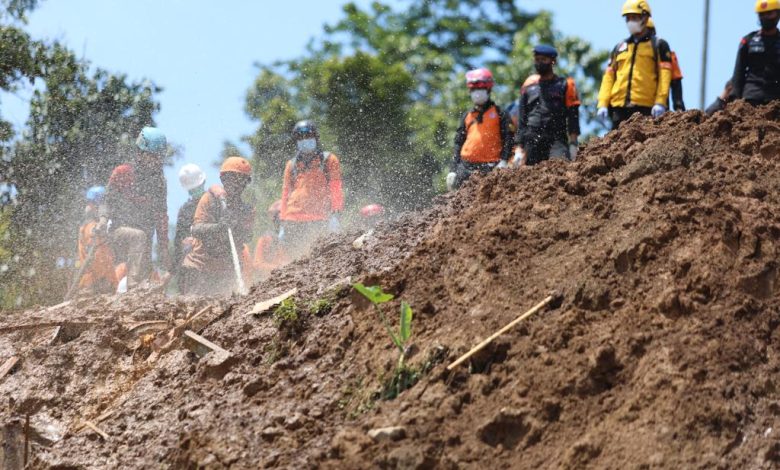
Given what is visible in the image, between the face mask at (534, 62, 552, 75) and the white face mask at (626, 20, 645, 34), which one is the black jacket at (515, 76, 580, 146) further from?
the white face mask at (626, 20, 645, 34)

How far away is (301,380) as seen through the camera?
6004 millimetres

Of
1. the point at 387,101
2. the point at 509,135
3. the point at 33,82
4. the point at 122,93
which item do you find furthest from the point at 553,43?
the point at 509,135

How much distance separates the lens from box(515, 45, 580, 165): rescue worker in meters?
9.70

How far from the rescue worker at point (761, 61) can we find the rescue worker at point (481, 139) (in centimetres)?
225

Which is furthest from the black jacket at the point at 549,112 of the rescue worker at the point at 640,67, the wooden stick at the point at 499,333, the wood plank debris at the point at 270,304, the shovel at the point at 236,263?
the wooden stick at the point at 499,333

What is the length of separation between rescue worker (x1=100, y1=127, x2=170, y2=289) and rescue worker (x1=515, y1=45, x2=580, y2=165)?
4.84 m

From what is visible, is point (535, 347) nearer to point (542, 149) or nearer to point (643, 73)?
point (643, 73)

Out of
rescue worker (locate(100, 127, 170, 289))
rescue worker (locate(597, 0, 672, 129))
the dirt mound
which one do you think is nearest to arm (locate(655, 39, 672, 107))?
rescue worker (locate(597, 0, 672, 129))

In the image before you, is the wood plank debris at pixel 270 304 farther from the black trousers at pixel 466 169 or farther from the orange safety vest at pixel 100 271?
the orange safety vest at pixel 100 271

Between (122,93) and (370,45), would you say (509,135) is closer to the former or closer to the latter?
(122,93)

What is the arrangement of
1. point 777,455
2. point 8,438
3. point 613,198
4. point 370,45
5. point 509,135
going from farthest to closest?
point 370,45, point 509,135, point 8,438, point 613,198, point 777,455

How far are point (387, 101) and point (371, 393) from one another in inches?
749

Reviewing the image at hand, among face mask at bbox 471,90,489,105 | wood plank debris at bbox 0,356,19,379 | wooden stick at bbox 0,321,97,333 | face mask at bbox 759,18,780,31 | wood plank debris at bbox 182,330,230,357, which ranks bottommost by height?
wood plank debris at bbox 182,330,230,357

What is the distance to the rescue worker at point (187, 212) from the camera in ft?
44.2
